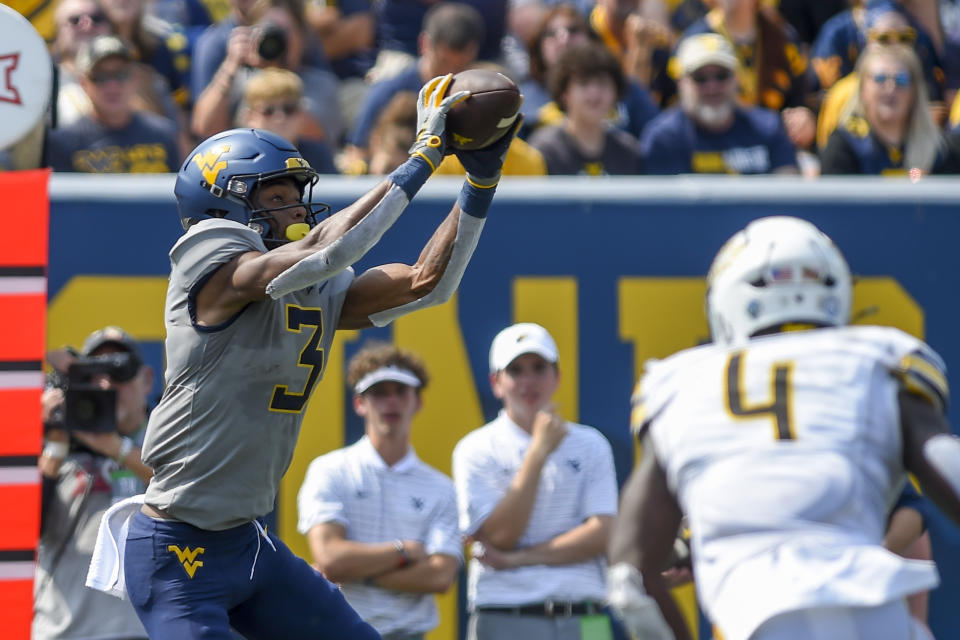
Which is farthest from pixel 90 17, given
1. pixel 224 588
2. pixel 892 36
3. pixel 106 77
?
pixel 224 588

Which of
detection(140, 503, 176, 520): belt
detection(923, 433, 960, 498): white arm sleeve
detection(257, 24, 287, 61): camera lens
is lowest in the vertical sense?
detection(140, 503, 176, 520): belt

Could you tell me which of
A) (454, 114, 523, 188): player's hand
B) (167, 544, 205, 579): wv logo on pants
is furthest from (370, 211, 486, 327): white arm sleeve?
(167, 544, 205, 579): wv logo on pants

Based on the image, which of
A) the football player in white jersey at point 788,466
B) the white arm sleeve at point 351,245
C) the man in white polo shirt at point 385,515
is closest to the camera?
the football player in white jersey at point 788,466

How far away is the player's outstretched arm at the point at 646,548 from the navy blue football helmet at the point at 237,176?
1522 mm

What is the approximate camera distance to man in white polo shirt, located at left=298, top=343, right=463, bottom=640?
639 cm

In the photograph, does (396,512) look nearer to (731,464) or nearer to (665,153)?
(665,153)

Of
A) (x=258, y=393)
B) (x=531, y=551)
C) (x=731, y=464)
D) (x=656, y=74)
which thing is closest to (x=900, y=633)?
(x=731, y=464)

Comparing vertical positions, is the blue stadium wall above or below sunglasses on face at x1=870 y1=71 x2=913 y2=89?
below

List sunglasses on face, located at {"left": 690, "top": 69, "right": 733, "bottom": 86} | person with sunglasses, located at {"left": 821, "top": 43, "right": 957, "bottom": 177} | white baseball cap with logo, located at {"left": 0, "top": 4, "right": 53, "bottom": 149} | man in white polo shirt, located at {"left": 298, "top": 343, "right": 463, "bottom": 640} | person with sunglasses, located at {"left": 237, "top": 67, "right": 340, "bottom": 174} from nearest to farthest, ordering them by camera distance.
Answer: white baseball cap with logo, located at {"left": 0, "top": 4, "right": 53, "bottom": 149} → man in white polo shirt, located at {"left": 298, "top": 343, "right": 463, "bottom": 640} → person with sunglasses, located at {"left": 237, "top": 67, "right": 340, "bottom": 174} → person with sunglasses, located at {"left": 821, "top": 43, "right": 957, "bottom": 177} → sunglasses on face, located at {"left": 690, "top": 69, "right": 733, "bottom": 86}

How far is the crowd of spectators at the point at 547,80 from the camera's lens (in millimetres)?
7672

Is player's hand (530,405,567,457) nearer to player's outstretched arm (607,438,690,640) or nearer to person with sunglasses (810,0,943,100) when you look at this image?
player's outstretched arm (607,438,690,640)

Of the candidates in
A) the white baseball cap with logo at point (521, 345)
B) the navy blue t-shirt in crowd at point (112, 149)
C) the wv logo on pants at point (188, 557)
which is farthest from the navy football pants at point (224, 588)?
the navy blue t-shirt in crowd at point (112, 149)

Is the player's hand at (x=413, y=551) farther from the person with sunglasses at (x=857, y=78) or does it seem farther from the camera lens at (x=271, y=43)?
the person with sunglasses at (x=857, y=78)

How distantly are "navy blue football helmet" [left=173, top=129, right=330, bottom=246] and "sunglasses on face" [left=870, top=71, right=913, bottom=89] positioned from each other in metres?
4.15
